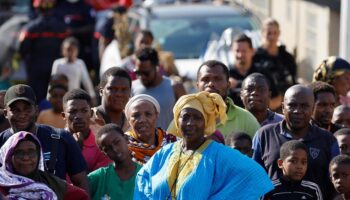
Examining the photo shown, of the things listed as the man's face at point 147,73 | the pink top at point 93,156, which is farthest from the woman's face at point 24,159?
the man's face at point 147,73

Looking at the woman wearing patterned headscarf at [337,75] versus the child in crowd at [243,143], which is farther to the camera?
the woman wearing patterned headscarf at [337,75]

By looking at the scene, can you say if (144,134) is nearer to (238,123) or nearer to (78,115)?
(78,115)

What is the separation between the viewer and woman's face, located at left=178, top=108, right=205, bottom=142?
8.64m

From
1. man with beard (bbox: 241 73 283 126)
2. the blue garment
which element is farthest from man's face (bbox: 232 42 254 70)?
the blue garment

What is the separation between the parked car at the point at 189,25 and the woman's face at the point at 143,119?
6.72 m

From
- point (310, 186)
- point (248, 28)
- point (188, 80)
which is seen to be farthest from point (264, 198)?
point (248, 28)

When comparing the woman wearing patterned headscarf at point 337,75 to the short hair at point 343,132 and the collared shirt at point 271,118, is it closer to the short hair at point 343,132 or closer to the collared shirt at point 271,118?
the collared shirt at point 271,118

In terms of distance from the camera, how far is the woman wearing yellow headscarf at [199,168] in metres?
8.46

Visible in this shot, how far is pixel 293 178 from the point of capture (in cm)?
943

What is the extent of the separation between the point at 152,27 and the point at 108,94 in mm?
7123

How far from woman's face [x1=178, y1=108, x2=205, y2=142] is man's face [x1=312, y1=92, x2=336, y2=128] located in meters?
2.33

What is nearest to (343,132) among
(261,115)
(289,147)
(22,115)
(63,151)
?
(289,147)

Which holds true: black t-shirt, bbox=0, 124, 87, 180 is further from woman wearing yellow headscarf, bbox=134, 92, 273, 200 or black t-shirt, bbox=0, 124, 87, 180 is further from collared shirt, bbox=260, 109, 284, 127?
collared shirt, bbox=260, 109, 284, 127

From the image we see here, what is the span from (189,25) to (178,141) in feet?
29.3
